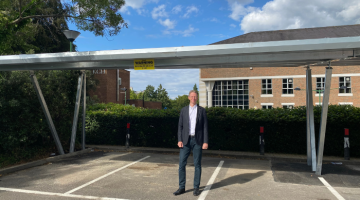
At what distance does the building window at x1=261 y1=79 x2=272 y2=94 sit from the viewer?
37312 mm

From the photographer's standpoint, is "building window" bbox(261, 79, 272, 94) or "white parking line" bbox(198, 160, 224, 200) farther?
"building window" bbox(261, 79, 272, 94)

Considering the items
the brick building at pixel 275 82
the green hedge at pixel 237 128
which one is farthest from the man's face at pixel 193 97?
the brick building at pixel 275 82

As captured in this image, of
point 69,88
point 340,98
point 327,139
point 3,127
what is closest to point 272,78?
point 340,98

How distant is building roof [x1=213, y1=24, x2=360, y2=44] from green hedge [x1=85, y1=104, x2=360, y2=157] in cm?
2697

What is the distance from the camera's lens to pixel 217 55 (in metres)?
6.04

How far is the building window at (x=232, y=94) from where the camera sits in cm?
3869

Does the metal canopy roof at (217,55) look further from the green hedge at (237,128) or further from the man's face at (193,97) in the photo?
the green hedge at (237,128)

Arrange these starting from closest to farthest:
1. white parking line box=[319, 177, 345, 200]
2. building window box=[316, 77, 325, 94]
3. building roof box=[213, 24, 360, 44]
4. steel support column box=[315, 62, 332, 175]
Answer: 1. white parking line box=[319, 177, 345, 200]
2. steel support column box=[315, 62, 332, 175]
3. building window box=[316, 77, 325, 94]
4. building roof box=[213, 24, 360, 44]

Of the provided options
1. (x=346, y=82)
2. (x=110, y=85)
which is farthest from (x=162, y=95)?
(x=346, y=82)

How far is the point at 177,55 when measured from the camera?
609 centimetres

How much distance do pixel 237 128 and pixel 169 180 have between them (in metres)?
4.40

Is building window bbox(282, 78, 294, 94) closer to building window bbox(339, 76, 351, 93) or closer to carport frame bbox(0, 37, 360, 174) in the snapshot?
building window bbox(339, 76, 351, 93)

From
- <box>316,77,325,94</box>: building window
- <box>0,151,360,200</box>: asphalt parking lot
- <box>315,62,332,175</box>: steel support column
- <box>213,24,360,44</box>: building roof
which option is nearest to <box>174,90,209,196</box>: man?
<box>0,151,360,200</box>: asphalt parking lot

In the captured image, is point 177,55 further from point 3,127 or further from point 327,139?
point 327,139
